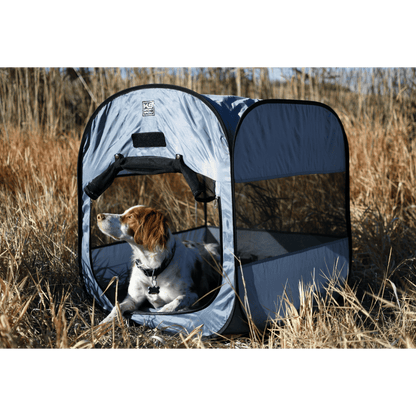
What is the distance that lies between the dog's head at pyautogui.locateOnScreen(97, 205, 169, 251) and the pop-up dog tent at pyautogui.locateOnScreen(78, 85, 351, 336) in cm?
31

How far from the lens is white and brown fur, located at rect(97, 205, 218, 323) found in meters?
3.20

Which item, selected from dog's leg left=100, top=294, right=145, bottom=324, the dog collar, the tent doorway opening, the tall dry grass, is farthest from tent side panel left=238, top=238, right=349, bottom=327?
the tent doorway opening

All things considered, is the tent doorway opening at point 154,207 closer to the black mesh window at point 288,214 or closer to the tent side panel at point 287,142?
the black mesh window at point 288,214

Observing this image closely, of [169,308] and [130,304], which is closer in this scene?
[169,308]

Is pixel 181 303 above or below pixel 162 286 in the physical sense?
below

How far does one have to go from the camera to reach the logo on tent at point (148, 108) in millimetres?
3166

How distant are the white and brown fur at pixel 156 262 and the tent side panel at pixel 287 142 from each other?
0.77m

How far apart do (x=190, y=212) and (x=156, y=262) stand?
2.26 m

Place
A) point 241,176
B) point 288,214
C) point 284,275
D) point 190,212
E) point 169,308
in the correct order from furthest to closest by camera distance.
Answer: point 190,212
point 288,214
point 169,308
point 284,275
point 241,176

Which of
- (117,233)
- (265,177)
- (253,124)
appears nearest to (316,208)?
(265,177)

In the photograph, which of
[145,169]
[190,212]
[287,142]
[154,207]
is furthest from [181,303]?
[154,207]

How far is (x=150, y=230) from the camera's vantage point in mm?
3189

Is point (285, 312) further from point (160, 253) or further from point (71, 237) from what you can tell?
point (71, 237)

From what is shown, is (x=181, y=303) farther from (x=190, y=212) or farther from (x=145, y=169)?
(x=190, y=212)
